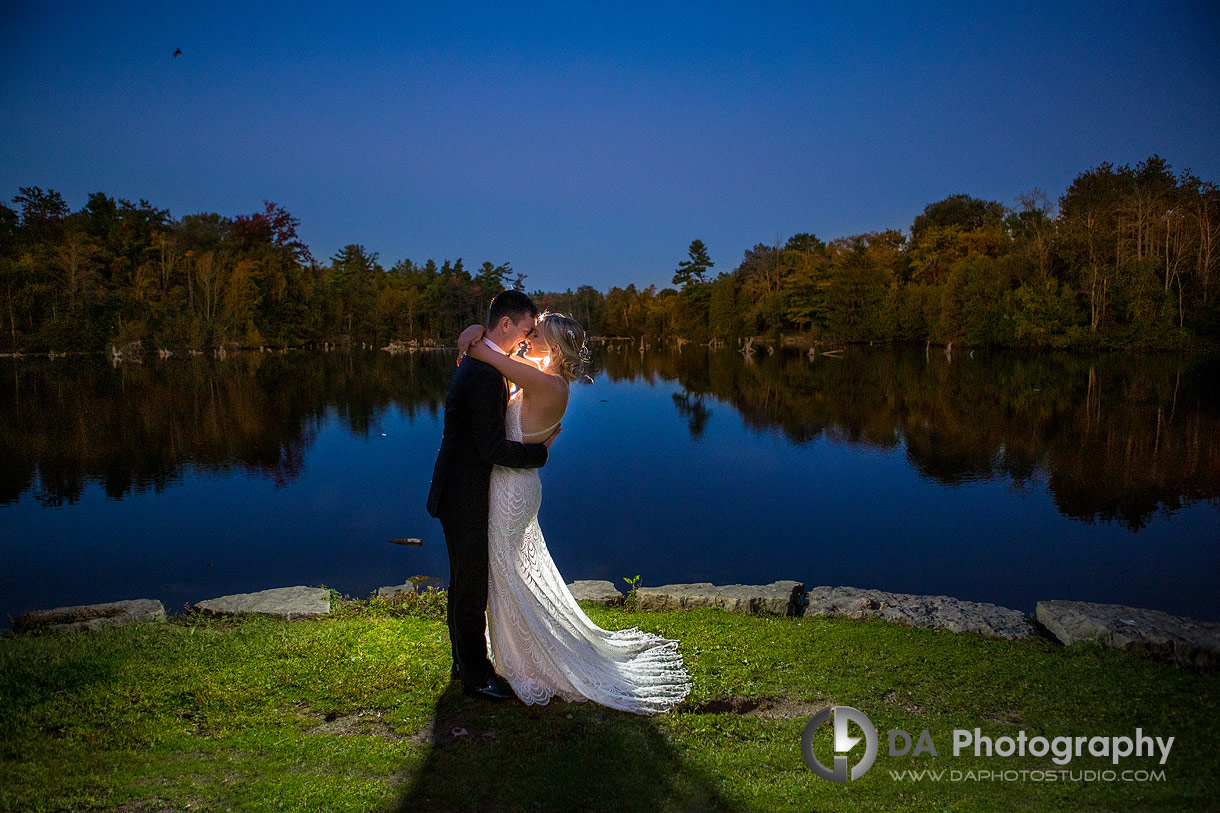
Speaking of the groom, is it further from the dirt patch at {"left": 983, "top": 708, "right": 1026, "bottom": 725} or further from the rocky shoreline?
the dirt patch at {"left": 983, "top": 708, "right": 1026, "bottom": 725}

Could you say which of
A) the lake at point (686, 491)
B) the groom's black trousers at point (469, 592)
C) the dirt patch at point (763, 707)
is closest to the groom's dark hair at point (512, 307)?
the groom's black trousers at point (469, 592)

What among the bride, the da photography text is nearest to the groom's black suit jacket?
the bride

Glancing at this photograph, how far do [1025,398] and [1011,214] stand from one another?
39206mm

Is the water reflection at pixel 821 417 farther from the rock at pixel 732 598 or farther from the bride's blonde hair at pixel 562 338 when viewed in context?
the bride's blonde hair at pixel 562 338

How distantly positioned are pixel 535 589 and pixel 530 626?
21 centimetres

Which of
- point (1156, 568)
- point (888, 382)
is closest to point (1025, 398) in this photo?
point (888, 382)

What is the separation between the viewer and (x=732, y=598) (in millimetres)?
6113

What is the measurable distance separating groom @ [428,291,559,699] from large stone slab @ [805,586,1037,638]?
10.5 ft

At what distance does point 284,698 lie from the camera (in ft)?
13.6

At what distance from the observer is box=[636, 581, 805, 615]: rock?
19.8 feet

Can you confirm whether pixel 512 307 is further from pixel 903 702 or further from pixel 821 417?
pixel 821 417

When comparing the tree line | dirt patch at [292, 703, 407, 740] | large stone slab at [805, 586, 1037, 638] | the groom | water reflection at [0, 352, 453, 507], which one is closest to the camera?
dirt patch at [292, 703, 407, 740]

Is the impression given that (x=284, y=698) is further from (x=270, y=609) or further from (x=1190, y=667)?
(x=1190, y=667)

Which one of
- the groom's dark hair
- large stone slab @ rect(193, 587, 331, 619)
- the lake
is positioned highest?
the groom's dark hair
